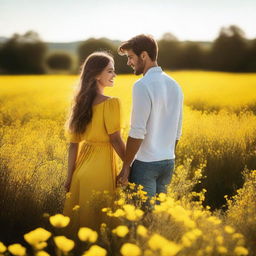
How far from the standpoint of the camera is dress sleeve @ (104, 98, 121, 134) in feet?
9.78

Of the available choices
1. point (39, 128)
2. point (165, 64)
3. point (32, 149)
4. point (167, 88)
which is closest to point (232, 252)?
point (167, 88)

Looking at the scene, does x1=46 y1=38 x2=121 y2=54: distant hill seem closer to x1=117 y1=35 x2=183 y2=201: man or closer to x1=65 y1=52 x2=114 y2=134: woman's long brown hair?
x1=65 y1=52 x2=114 y2=134: woman's long brown hair

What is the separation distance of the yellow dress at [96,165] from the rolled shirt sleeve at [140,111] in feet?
0.49

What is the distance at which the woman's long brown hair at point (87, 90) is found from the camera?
303 cm

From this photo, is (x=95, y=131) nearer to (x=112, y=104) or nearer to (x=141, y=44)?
(x=112, y=104)

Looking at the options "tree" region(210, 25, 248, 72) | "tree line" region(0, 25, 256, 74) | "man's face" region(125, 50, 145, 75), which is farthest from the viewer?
"tree" region(210, 25, 248, 72)

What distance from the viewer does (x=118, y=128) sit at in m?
2.99

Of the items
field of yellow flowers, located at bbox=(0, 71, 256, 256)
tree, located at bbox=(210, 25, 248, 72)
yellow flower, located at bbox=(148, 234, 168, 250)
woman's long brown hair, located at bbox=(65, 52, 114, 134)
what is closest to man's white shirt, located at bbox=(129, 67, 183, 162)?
field of yellow flowers, located at bbox=(0, 71, 256, 256)

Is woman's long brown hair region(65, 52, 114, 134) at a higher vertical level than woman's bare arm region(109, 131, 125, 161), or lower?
higher

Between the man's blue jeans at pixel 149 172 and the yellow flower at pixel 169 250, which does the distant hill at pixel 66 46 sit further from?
the yellow flower at pixel 169 250

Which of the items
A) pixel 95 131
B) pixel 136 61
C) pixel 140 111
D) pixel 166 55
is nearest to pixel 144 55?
pixel 136 61

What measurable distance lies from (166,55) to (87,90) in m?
30.2

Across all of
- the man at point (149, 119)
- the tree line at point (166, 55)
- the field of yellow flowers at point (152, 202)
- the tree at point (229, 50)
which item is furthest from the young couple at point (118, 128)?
the tree at point (229, 50)

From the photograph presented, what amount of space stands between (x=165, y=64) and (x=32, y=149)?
1090 inches
